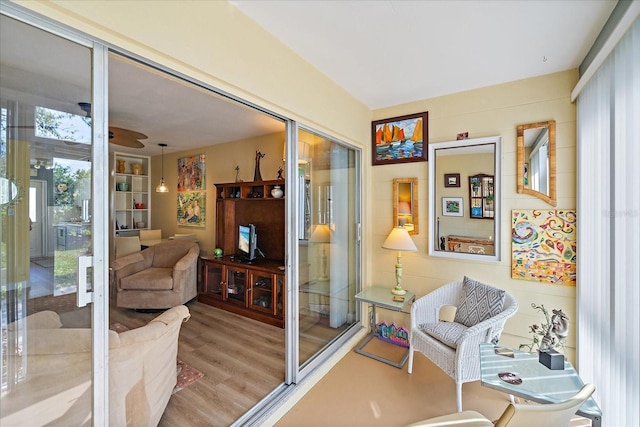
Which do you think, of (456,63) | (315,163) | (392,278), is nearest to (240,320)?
(392,278)

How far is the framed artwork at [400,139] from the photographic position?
295cm

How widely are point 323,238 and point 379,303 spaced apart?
0.87 meters

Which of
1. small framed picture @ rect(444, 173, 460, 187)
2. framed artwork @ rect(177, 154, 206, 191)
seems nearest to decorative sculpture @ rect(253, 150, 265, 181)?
framed artwork @ rect(177, 154, 206, 191)

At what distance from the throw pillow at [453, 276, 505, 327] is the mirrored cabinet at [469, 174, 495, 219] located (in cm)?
65

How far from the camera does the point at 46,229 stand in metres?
1.02

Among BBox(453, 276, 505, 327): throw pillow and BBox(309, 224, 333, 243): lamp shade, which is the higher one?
BBox(309, 224, 333, 243): lamp shade

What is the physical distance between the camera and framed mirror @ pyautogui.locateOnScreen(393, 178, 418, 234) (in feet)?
9.80

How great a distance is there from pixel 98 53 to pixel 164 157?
15.9 feet

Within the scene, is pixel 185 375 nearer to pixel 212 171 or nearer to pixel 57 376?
pixel 57 376

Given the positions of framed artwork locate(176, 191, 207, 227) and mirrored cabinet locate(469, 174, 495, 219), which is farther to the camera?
framed artwork locate(176, 191, 207, 227)

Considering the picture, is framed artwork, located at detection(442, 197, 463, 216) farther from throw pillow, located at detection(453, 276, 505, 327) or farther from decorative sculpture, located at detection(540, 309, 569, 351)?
decorative sculpture, located at detection(540, 309, 569, 351)

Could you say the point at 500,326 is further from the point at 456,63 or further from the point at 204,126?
the point at 204,126

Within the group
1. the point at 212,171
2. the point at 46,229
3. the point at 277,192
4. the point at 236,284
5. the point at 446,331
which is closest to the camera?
the point at 46,229

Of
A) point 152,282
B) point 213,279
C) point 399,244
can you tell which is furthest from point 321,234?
point 152,282
